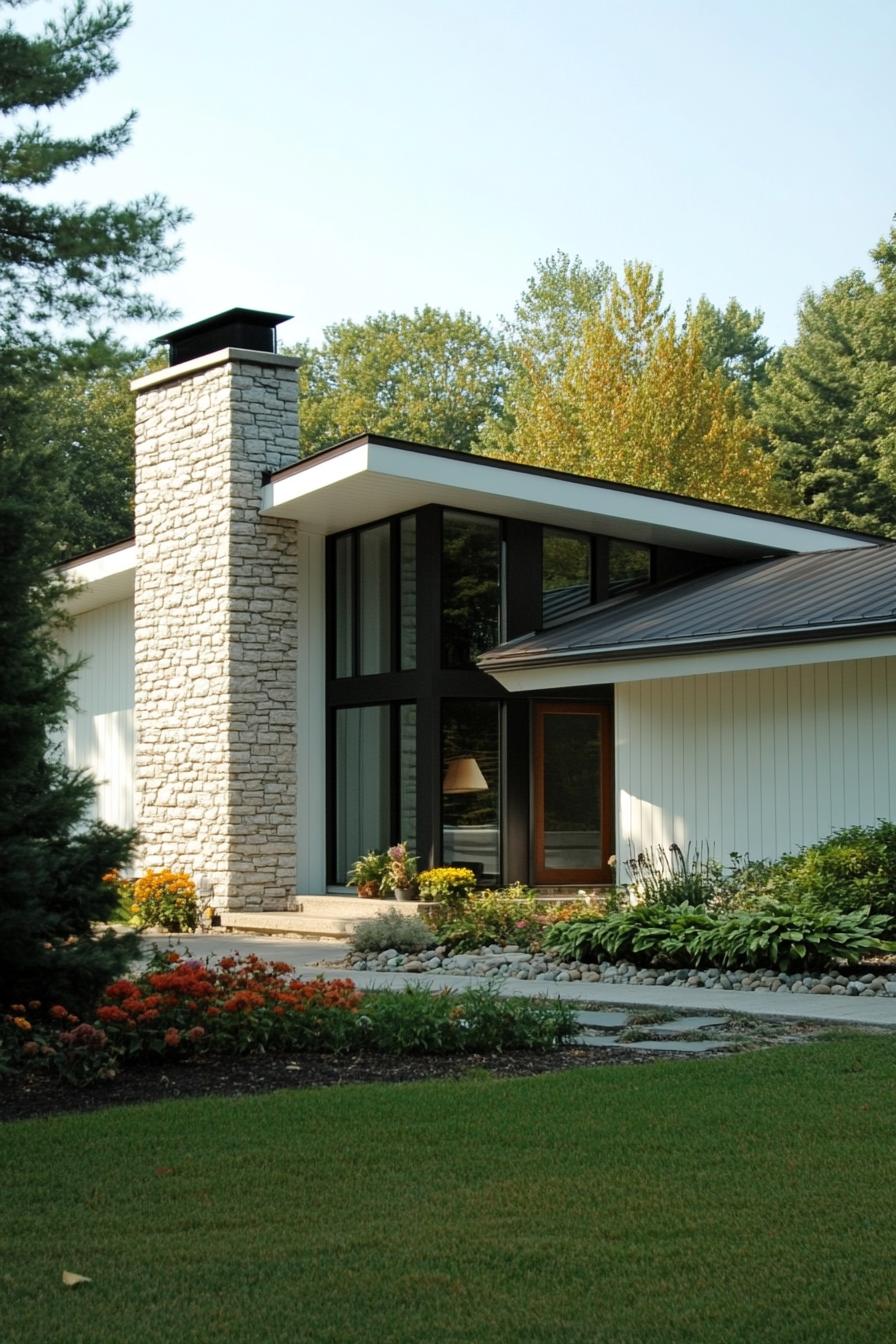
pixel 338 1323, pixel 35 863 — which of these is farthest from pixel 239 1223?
pixel 35 863

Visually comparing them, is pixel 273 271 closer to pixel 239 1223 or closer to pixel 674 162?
pixel 674 162

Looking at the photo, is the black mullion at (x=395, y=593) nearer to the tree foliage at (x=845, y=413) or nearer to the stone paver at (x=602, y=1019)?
the stone paver at (x=602, y=1019)

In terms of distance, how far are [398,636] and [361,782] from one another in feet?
6.47

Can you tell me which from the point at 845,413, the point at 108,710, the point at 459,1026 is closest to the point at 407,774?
the point at 108,710

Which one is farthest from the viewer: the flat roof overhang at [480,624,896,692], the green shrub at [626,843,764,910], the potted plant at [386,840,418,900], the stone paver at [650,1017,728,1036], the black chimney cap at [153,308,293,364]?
the black chimney cap at [153,308,293,364]

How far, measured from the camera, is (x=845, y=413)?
3728cm

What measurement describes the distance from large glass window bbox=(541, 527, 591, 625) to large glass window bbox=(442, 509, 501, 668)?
0.65m

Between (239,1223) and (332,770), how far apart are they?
48.1ft

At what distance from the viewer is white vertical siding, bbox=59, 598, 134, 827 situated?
2256 cm

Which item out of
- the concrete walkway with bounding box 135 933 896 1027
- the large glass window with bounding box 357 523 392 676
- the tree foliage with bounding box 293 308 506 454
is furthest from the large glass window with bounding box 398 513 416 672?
the tree foliage with bounding box 293 308 506 454

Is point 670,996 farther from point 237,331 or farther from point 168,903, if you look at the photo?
point 237,331

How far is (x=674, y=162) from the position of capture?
19812 millimetres

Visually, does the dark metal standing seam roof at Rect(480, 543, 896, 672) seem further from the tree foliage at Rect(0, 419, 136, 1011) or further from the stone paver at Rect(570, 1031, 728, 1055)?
the tree foliage at Rect(0, 419, 136, 1011)

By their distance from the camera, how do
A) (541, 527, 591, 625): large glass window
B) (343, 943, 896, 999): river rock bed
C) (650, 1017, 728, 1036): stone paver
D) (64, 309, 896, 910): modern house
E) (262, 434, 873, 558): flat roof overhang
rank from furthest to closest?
(541, 527, 591, 625): large glass window < (262, 434, 873, 558): flat roof overhang < (64, 309, 896, 910): modern house < (343, 943, 896, 999): river rock bed < (650, 1017, 728, 1036): stone paver
